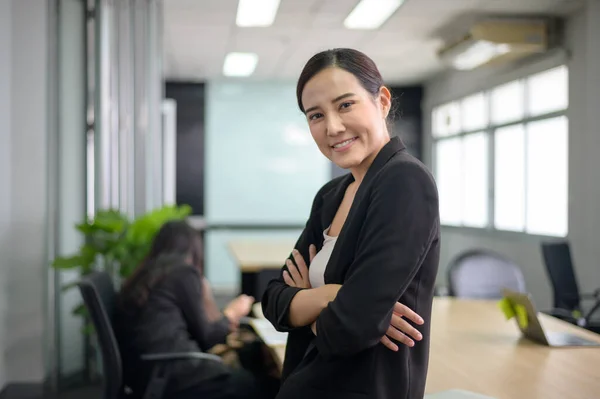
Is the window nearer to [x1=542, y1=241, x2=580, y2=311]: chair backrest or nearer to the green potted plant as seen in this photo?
[x1=542, y1=241, x2=580, y2=311]: chair backrest

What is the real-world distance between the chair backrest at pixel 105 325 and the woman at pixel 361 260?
1.20 meters

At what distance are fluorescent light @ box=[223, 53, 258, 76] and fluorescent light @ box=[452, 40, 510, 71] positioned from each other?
2.61 metres

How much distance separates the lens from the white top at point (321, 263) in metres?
1.52

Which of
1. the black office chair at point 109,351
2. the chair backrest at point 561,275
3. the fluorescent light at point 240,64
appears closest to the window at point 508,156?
the chair backrest at point 561,275

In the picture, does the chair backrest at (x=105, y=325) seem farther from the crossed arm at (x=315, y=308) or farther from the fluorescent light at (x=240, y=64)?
the fluorescent light at (x=240, y=64)

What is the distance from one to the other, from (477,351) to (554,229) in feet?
17.6

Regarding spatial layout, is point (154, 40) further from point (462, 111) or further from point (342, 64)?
point (462, 111)

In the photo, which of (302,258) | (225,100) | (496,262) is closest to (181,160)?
(225,100)

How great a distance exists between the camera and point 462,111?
10000mm

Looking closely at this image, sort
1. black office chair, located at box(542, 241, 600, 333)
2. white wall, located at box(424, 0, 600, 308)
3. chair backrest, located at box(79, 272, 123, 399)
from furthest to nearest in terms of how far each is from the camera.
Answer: white wall, located at box(424, 0, 600, 308)
black office chair, located at box(542, 241, 600, 333)
chair backrest, located at box(79, 272, 123, 399)

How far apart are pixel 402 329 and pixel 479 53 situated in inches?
258

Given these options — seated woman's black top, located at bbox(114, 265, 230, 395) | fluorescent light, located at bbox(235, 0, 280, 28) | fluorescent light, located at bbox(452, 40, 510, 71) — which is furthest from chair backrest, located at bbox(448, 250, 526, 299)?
fluorescent light, located at bbox(452, 40, 510, 71)

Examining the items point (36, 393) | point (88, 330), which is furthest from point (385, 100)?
point (36, 393)

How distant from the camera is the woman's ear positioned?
4.93 ft
